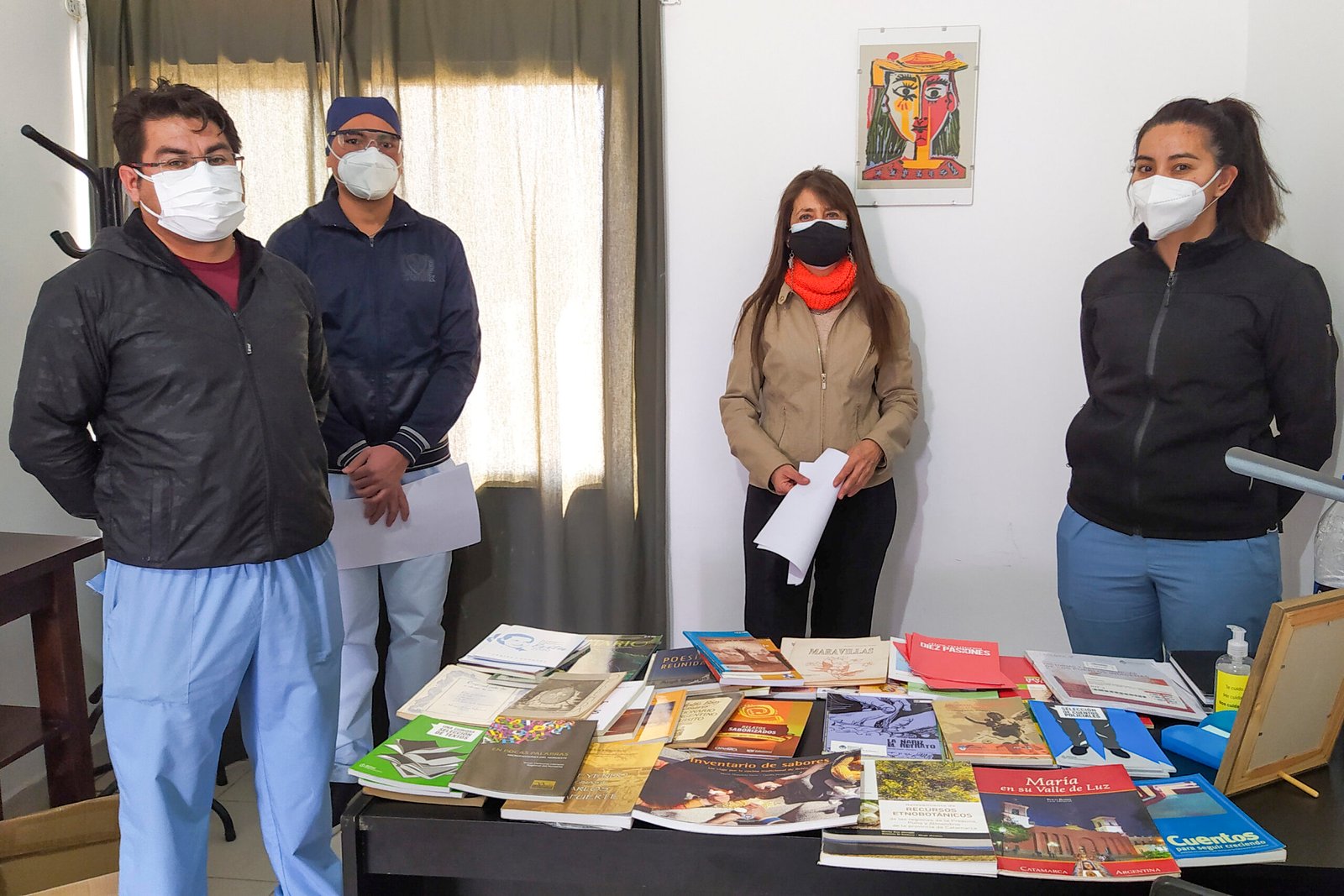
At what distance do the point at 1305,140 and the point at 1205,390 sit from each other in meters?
0.89

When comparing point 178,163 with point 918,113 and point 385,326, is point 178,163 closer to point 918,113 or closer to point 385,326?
point 385,326

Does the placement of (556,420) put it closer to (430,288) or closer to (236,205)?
(430,288)

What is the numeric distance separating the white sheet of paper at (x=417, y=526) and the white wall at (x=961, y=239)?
68 cm

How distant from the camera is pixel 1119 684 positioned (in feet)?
4.81

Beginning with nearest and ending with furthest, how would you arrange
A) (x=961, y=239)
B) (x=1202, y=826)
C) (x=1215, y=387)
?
1. (x=1202, y=826)
2. (x=1215, y=387)
3. (x=961, y=239)

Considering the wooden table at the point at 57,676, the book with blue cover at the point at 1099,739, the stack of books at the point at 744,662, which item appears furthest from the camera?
the wooden table at the point at 57,676

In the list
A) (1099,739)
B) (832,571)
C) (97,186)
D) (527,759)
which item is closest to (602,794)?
(527,759)

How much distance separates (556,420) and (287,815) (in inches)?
53.9

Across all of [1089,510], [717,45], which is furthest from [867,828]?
[717,45]

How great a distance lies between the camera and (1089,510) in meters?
1.96

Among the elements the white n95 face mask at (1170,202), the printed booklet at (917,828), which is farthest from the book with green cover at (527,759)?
the white n95 face mask at (1170,202)

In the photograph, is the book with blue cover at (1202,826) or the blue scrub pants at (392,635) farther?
the blue scrub pants at (392,635)

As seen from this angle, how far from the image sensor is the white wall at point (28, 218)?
2.59 m

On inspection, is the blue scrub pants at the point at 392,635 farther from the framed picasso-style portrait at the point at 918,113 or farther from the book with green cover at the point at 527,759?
the framed picasso-style portrait at the point at 918,113
